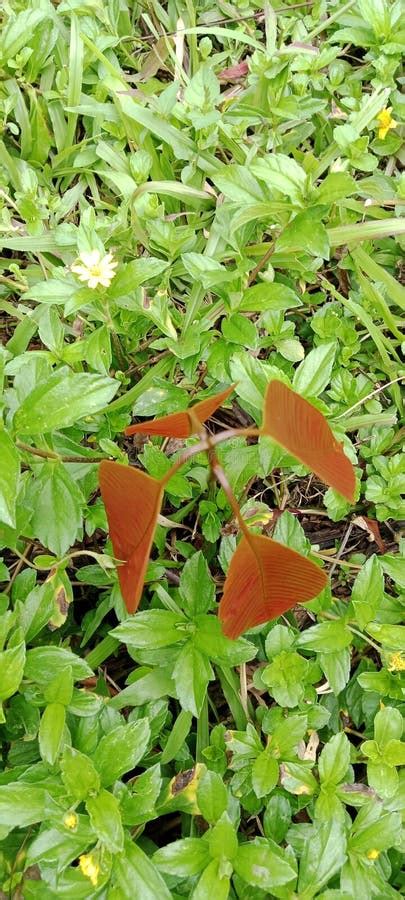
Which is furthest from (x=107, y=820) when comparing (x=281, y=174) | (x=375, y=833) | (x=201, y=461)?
(x=281, y=174)

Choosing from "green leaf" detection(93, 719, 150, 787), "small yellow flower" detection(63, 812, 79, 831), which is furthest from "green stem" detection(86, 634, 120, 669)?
"small yellow flower" detection(63, 812, 79, 831)

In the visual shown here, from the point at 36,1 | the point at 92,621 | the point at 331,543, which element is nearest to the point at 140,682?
the point at 92,621

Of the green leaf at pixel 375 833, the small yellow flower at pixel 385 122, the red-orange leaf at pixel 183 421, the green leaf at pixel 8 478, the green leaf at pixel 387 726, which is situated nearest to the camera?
the red-orange leaf at pixel 183 421

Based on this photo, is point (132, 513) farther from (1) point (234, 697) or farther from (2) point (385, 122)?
(2) point (385, 122)

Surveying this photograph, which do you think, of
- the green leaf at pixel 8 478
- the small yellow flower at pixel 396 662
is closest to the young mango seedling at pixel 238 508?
the green leaf at pixel 8 478

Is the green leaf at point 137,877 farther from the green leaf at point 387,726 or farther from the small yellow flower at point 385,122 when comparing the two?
the small yellow flower at point 385,122

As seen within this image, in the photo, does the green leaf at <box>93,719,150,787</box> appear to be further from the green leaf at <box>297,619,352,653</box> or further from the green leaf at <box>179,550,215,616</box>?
the green leaf at <box>297,619,352,653</box>

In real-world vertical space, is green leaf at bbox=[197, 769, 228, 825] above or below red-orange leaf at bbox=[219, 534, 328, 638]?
below
